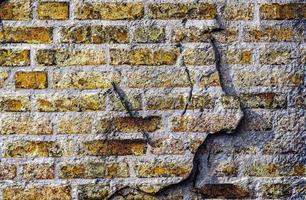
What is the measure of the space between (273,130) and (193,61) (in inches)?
15.6

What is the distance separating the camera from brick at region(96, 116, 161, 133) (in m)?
2.02

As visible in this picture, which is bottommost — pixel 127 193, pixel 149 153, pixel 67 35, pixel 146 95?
pixel 127 193

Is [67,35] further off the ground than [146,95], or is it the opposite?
[67,35]

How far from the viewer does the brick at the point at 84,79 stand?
2.01 m

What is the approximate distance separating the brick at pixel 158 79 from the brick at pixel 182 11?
0.21m

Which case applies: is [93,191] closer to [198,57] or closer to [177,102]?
[177,102]

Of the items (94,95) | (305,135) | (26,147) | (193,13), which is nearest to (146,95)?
(94,95)

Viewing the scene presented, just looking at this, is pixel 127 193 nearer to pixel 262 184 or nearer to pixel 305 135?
pixel 262 184

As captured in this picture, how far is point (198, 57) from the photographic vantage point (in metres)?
2.04

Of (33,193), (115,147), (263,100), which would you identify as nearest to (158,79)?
(115,147)

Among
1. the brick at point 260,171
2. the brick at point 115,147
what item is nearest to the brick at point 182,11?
the brick at point 115,147

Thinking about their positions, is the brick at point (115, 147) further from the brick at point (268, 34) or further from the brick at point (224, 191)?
the brick at point (268, 34)

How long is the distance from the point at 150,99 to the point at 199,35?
0.98 ft

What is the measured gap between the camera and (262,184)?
2.06 meters
